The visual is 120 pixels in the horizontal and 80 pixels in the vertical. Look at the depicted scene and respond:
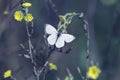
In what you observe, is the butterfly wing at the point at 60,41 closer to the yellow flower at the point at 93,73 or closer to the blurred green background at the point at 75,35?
the yellow flower at the point at 93,73

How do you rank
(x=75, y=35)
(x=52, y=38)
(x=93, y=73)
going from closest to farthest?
(x=93, y=73) < (x=52, y=38) < (x=75, y=35)

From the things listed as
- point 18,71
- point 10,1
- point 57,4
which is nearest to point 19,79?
point 18,71

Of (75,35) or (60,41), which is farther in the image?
(75,35)

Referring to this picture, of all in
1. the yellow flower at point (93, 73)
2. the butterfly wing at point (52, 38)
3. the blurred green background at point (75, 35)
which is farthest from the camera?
the blurred green background at point (75, 35)

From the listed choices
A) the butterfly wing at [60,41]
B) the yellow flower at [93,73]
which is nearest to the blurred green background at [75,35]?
the butterfly wing at [60,41]

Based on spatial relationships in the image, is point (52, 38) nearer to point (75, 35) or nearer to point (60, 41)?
point (60, 41)

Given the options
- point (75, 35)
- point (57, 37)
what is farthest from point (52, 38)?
point (75, 35)

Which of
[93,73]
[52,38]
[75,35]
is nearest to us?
[93,73]

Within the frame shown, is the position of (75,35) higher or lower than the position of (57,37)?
lower

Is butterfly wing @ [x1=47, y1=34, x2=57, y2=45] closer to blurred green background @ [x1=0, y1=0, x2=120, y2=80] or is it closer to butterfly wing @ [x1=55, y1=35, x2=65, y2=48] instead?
butterfly wing @ [x1=55, y1=35, x2=65, y2=48]
